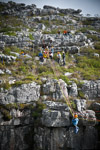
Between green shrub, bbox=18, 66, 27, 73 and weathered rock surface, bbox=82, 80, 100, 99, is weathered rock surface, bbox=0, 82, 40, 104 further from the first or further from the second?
weathered rock surface, bbox=82, 80, 100, 99

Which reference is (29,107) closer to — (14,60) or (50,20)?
(14,60)

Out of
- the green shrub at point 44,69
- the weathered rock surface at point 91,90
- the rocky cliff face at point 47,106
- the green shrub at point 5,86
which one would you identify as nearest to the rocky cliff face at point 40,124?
the rocky cliff face at point 47,106

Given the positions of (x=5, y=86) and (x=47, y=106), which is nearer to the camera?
(x=47, y=106)

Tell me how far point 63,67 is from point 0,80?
9.22 metres

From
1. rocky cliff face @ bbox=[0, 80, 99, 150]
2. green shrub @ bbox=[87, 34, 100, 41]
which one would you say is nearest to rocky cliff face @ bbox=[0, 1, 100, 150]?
rocky cliff face @ bbox=[0, 80, 99, 150]

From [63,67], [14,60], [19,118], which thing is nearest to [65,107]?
[19,118]

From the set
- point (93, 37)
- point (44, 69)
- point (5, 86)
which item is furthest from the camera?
point (93, 37)

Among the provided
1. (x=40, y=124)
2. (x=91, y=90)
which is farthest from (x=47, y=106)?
(x=91, y=90)

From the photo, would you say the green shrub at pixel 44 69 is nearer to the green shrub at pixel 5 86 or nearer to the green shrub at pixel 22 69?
the green shrub at pixel 22 69

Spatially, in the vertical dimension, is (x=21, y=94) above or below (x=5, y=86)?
below

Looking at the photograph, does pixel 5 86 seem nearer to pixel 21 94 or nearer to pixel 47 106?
pixel 21 94

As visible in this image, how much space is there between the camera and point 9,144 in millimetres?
10562

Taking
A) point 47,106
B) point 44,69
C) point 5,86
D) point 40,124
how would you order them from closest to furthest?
point 40,124
point 47,106
point 5,86
point 44,69

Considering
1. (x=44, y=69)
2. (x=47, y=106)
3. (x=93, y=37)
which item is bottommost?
(x=47, y=106)
